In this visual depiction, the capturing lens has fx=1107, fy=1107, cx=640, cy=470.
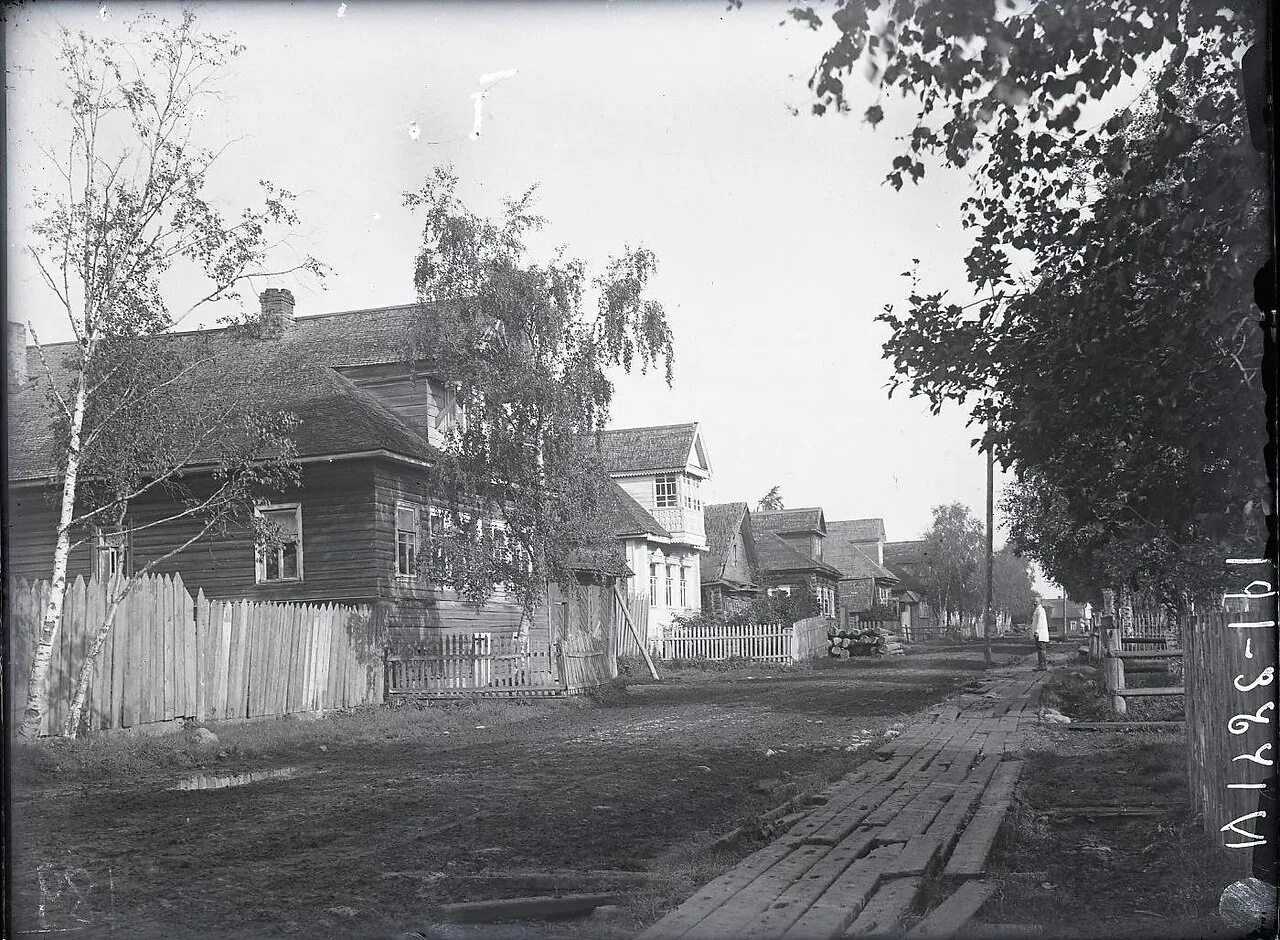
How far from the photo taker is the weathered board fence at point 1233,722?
17.8 ft

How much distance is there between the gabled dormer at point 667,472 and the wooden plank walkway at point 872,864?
31.9 meters

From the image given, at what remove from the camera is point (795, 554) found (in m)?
56.7

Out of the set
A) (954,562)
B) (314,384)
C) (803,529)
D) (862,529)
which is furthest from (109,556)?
(954,562)

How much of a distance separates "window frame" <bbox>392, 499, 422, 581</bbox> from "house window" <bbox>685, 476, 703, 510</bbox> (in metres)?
22.1

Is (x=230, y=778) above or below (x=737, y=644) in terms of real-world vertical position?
below

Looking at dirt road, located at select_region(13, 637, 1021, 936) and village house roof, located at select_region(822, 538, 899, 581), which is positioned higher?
village house roof, located at select_region(822, 538, 899, 581)

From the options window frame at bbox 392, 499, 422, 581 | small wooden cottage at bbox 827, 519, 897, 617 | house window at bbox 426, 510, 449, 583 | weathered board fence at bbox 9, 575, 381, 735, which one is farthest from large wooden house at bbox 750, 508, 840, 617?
weathered board fence at bbox 9, 575, 381, 735

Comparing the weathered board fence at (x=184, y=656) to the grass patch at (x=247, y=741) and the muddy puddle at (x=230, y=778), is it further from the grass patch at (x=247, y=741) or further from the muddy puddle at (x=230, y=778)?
the muddy puddle at (x=230, y=778)

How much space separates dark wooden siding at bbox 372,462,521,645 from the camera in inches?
802

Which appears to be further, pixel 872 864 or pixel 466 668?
pixel 466 668

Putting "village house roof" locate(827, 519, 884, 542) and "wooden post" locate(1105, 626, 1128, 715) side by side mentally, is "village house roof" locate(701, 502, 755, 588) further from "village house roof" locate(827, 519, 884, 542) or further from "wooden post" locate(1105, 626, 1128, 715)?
"village house roof" locate(827, 519, 884, 542)

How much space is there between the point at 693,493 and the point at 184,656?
101 feet

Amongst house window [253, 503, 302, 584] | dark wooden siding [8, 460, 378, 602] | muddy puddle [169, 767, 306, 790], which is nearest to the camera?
muddy puddle [169, 767, 306, 790]

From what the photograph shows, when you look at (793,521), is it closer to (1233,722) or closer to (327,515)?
(327,515)
